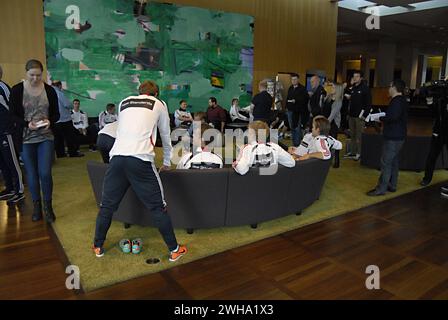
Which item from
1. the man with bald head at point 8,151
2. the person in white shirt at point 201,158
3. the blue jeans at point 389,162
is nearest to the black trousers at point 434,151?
the blue jeans at point 389,162

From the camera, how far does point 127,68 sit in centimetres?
870

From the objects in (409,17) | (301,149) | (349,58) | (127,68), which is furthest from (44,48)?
(349,58)

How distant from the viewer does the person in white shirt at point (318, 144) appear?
4.03 metres

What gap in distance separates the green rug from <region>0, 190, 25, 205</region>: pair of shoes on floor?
15.4 inches

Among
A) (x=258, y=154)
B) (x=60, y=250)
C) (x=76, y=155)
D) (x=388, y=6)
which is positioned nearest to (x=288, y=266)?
(x=258, y=154)

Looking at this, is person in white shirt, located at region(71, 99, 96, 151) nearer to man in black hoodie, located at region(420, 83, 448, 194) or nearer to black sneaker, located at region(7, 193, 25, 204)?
black sneaker, located at region(7, 193, 25, 204)

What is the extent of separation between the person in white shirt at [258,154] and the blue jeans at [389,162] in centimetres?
185

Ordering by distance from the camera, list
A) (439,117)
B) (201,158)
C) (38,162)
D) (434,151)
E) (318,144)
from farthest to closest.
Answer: (434,151), (439,117), (318,144), (38,162), (201,158)

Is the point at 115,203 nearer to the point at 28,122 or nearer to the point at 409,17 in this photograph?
the point at 28,122

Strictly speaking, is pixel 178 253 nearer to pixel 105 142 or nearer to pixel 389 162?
pixel 105 142

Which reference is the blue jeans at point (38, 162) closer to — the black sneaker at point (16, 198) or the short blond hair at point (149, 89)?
the black sneaker at point (16, 198)

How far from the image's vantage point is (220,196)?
10.7ft

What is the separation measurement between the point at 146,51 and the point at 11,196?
5.49m

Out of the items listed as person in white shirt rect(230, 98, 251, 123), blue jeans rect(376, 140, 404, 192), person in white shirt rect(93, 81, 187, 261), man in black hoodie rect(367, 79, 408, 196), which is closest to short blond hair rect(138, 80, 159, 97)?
person in white shirt rect(93, 81, 187, 261)
